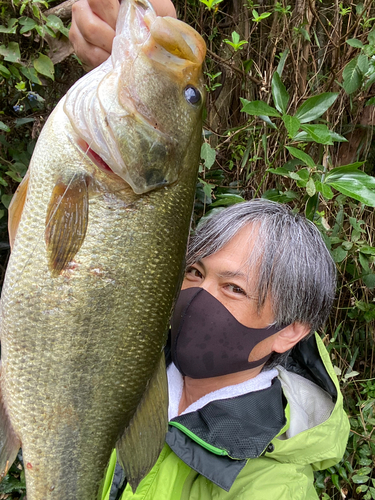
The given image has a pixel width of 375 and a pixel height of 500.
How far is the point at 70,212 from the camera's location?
1.05 meters

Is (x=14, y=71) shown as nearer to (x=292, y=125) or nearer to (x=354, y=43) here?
(x=292, y=125)

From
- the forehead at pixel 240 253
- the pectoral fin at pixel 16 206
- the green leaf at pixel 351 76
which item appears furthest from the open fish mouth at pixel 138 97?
the green leaf at pixel 351 76

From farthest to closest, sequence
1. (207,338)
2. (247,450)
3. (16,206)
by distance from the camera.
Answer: (207,338) → (247,450) → (16,206)

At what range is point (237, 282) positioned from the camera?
1464 mm

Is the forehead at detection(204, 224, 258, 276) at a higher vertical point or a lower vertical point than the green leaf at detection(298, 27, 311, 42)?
lower

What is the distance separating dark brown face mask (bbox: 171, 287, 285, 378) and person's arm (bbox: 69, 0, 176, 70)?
2.91ft

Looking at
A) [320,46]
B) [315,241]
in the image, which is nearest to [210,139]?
[320,46]

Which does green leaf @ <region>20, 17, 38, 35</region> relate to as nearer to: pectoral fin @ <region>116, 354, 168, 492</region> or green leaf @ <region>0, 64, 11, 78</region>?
green leaf @ <region>0, 64, 11, 78</region>

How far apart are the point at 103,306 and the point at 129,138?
480 mm

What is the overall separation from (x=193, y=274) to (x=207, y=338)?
28cm

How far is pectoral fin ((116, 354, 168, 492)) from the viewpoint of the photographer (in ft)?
3.87

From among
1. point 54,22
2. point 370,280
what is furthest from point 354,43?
point 54,22

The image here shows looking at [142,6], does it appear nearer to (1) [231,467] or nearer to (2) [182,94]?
(2) [182,94]

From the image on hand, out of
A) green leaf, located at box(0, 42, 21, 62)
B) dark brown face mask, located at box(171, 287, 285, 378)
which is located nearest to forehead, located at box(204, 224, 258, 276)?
dark brown face mask, located at box(171, 287, 285, 378)
